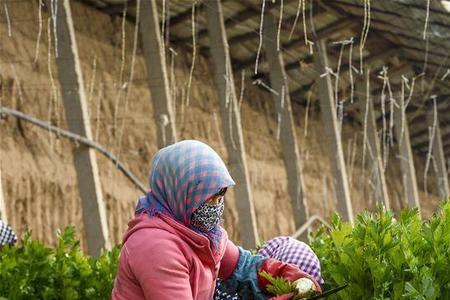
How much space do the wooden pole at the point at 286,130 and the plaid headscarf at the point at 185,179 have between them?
300 inches

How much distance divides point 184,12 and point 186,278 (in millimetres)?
8572

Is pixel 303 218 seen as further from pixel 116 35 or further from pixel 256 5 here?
pixel 116 35

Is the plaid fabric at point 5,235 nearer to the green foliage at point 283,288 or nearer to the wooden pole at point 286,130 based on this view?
the green foliage at point 283,288

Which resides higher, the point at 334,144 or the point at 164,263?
the point at 334,144

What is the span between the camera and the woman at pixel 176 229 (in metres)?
3.78

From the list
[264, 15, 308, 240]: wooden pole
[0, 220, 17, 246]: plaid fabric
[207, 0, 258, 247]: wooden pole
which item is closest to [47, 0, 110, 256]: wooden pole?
[0, 220, 17, 246]: plaid fabric

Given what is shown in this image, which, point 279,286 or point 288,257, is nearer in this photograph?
point 279,286

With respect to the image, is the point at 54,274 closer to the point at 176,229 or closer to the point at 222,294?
the point at 222,294

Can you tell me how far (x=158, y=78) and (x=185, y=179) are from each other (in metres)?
5.62

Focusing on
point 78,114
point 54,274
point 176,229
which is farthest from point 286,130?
point 176,229

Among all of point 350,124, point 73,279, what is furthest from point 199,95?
point 73,279

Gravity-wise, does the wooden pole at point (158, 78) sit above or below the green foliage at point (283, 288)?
above

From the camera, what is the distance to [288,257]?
13.6 feet

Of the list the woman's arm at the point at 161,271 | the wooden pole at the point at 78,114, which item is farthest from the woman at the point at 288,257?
the wooden pole at the point at 78,114
